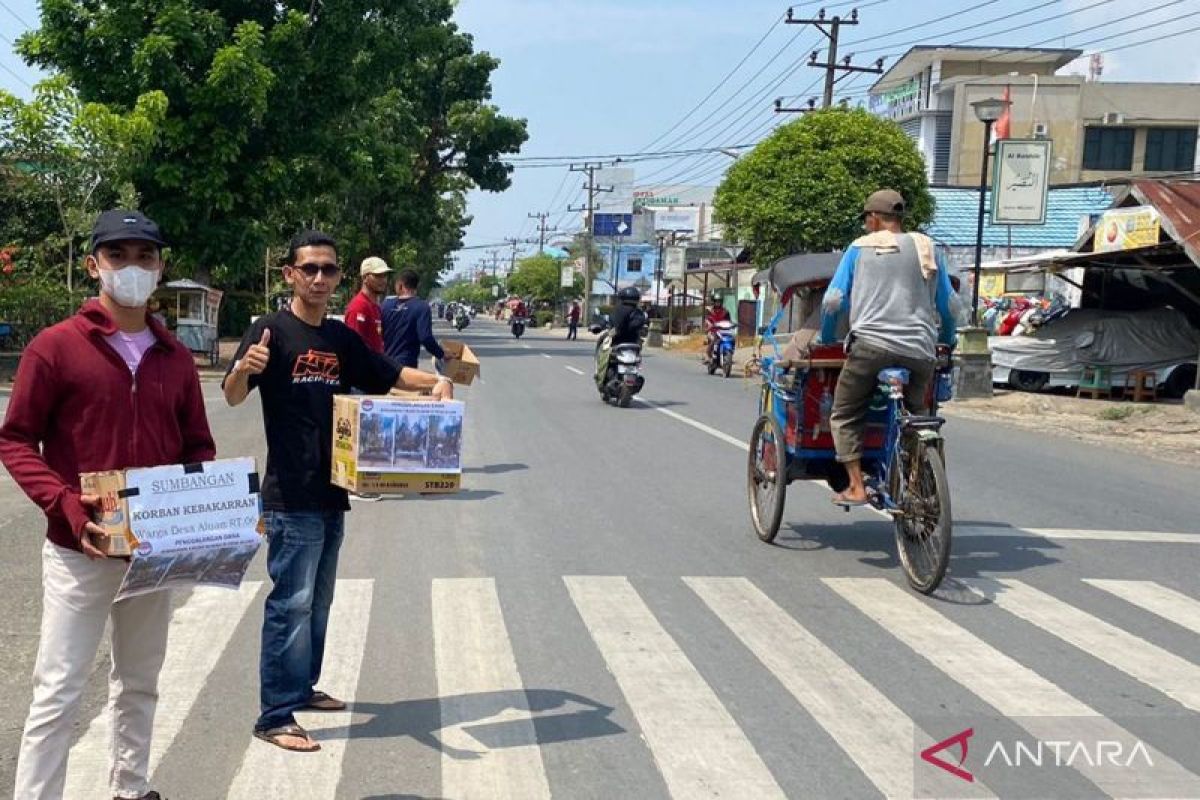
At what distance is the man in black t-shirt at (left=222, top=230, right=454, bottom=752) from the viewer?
4227 millimetres

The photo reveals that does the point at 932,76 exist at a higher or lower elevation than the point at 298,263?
higher

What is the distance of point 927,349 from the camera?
678cm

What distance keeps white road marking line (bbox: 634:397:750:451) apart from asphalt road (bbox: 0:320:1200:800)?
354cm

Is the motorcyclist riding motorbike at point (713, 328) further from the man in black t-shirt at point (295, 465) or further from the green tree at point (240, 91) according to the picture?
the man in black t-shirt at point (295, 465)

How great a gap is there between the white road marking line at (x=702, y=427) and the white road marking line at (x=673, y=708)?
269 inches

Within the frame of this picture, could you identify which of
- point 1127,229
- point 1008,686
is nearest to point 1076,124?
point 1127,229

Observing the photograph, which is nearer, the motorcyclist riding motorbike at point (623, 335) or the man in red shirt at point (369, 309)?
the man in red shirt at point (369, 309)

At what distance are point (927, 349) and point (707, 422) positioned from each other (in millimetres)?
9201

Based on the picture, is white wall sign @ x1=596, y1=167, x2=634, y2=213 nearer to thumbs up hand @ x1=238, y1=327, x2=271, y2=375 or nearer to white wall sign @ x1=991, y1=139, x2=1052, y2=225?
white wall sign @ x1=991, y1=139, x2=1052, y2=225

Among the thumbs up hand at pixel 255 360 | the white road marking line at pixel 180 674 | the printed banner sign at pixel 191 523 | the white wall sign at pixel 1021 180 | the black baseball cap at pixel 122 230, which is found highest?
the white wall sign at pixel 1021 180

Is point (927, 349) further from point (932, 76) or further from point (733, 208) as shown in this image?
point (932, 76)

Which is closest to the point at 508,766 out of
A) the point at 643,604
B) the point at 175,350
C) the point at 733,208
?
the point at 175,350

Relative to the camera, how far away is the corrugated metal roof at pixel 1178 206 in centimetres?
A: 1783

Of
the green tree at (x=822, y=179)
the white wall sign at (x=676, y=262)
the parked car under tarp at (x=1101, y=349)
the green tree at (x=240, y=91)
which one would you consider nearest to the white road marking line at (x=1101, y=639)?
the parked car under tarp at (x=1101, y=349)
